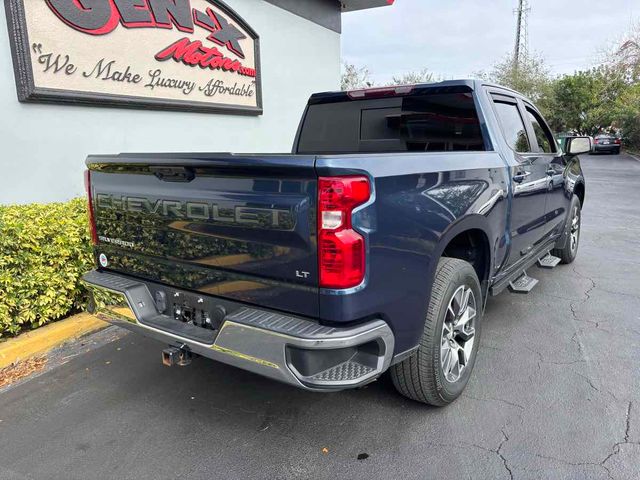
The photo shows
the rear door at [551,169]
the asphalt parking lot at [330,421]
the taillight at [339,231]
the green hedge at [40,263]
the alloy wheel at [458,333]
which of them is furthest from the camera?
the rear door at [551,169]

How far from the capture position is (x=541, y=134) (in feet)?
15.9

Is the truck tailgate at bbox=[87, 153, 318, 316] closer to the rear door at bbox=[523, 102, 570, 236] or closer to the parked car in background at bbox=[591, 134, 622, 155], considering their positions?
the rear door at bbox=[523, 102, 570, 236]

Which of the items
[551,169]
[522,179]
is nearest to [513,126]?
[522,179]

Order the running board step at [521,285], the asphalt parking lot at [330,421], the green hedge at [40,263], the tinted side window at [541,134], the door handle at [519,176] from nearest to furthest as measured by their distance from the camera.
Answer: the asphalt parking lot at [330,421] → the door handle at [519,176] → the green hedge at [40,263] → the running board step at [521,285] → the tinted side window at [541,134]

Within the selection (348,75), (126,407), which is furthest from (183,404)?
(348,75)

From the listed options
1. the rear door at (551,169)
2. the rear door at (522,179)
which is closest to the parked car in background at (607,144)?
the rear door at (551,169)

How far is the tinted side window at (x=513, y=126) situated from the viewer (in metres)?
3.84

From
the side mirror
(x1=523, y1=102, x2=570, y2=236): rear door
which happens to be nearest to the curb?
(x1=523, y1=102, x2=570, y2=236): rear door

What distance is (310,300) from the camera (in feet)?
7.17

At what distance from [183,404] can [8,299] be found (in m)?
1.75

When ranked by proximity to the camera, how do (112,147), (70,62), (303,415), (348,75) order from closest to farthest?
(303,415) → (70,62) → (112,147) → (348,75)

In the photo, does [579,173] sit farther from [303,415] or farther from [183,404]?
[183,404]

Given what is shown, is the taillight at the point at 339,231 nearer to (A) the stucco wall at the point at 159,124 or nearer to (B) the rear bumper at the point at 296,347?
(B) the rear bumper at the point at 296,347

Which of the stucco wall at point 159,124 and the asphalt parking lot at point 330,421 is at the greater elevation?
the stucco wall at point 159,124
